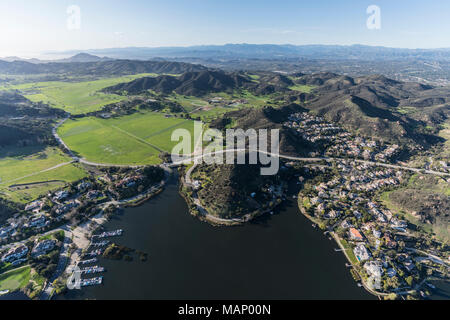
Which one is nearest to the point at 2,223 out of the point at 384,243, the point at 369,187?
the point at 384,243

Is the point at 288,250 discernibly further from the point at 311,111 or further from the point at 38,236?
the point at 311,111

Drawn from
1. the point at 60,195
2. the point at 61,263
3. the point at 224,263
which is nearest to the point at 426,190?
the point at 224,263

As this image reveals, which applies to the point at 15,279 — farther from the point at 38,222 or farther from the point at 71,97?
the point at 71,97

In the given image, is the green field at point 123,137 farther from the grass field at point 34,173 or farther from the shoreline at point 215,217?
the shoreline at point 215,217

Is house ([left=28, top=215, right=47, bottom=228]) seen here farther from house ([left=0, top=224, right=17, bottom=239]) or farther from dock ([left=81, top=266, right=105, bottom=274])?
dock ([left=81, top=266, right=105, bottom=274])

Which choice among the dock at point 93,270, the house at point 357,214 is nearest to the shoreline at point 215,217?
the house at point 357,214
